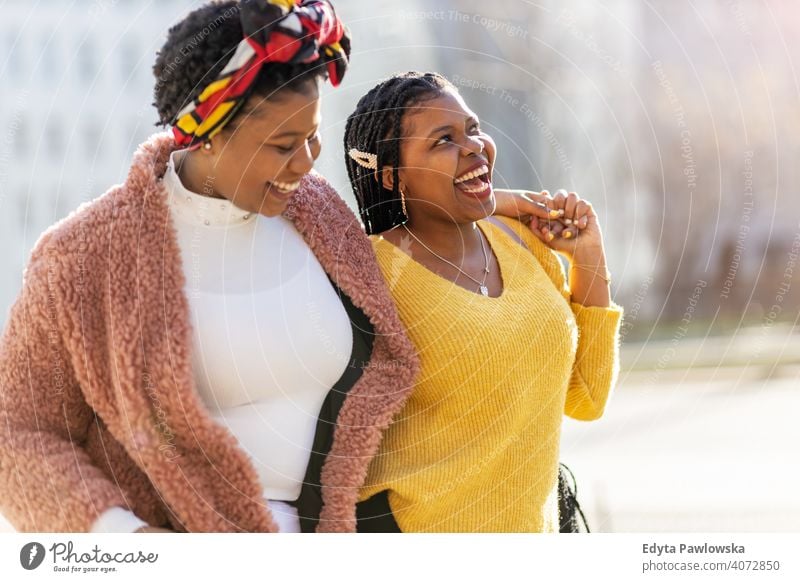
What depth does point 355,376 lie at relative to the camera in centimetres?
77

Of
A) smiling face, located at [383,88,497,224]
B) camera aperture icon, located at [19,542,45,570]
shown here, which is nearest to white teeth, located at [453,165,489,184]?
smiling face, located at [383,88,497,224]

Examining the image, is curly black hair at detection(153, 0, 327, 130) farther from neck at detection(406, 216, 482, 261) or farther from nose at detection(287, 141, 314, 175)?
neck at detection(406, 216, 482, 261)

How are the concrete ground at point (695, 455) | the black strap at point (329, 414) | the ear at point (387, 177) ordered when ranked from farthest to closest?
the concrete ground at point (695, 455) → the ear at point (387, 177) → the black strap at point (329, 414)

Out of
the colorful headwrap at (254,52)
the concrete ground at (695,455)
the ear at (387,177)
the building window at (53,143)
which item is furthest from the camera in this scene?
the building window at (53,143)

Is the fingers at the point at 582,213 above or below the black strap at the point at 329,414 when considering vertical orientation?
above

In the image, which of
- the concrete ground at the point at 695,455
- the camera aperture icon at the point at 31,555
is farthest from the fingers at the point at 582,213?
the camera aperture icon at the point at 31,555

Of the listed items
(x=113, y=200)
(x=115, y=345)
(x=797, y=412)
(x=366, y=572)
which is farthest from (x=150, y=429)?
(x=797, y=412)

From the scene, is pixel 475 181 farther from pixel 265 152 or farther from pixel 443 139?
pixel 265 152

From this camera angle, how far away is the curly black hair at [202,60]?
2.11 feet

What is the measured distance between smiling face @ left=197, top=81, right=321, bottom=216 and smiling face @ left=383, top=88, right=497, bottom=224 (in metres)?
0.16

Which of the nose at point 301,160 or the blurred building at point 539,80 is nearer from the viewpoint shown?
the nose at point 301,160

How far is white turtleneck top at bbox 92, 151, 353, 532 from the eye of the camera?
2.31 ft

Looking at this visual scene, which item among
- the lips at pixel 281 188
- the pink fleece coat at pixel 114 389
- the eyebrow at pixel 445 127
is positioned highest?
the eyebrow at pixel 445 127

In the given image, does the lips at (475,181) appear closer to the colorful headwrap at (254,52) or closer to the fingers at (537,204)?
the fingers at (537,204)
